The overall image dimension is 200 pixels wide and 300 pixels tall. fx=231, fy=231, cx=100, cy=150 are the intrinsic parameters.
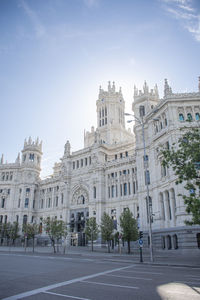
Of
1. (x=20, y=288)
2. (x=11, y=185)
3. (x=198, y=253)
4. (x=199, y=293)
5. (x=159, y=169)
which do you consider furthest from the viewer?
(x=11, y=185)

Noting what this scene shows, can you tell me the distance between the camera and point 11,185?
8056cm

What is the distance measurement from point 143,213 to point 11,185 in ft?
171

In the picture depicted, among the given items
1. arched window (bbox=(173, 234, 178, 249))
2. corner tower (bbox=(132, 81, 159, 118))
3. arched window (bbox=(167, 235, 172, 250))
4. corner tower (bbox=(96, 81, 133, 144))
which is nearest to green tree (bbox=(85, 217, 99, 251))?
arched window (bbox=(167, 235, 172, 250))

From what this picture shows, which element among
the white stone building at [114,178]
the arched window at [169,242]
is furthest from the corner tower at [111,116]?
the arched window at [169,242]

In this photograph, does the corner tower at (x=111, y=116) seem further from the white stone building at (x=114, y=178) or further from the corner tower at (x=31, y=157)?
the corner tower at (x=31, y=157)

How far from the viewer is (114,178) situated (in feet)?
203

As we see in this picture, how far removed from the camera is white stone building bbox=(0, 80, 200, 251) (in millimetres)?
40188

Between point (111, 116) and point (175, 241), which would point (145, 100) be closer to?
point (111, 116)

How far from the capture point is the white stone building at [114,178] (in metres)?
40.2

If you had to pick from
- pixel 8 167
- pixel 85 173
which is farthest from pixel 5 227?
pixel 85 173

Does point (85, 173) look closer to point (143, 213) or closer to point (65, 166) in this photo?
point (65, 166)

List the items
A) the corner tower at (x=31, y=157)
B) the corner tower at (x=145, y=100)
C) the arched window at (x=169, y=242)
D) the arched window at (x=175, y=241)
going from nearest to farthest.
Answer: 1. the arched window at (x=175, y=241)
2. the arched window at (x=169, y=242)
3. the corner tower at (x=145, y=100)
4. the corner tower at (x=31, y=157)

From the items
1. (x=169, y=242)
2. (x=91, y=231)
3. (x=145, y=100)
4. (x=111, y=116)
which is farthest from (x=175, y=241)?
(x=111, y=116)

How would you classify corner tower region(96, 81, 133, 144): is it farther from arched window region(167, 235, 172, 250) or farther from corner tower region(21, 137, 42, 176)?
arched window region(167, 235, 172, 250)
